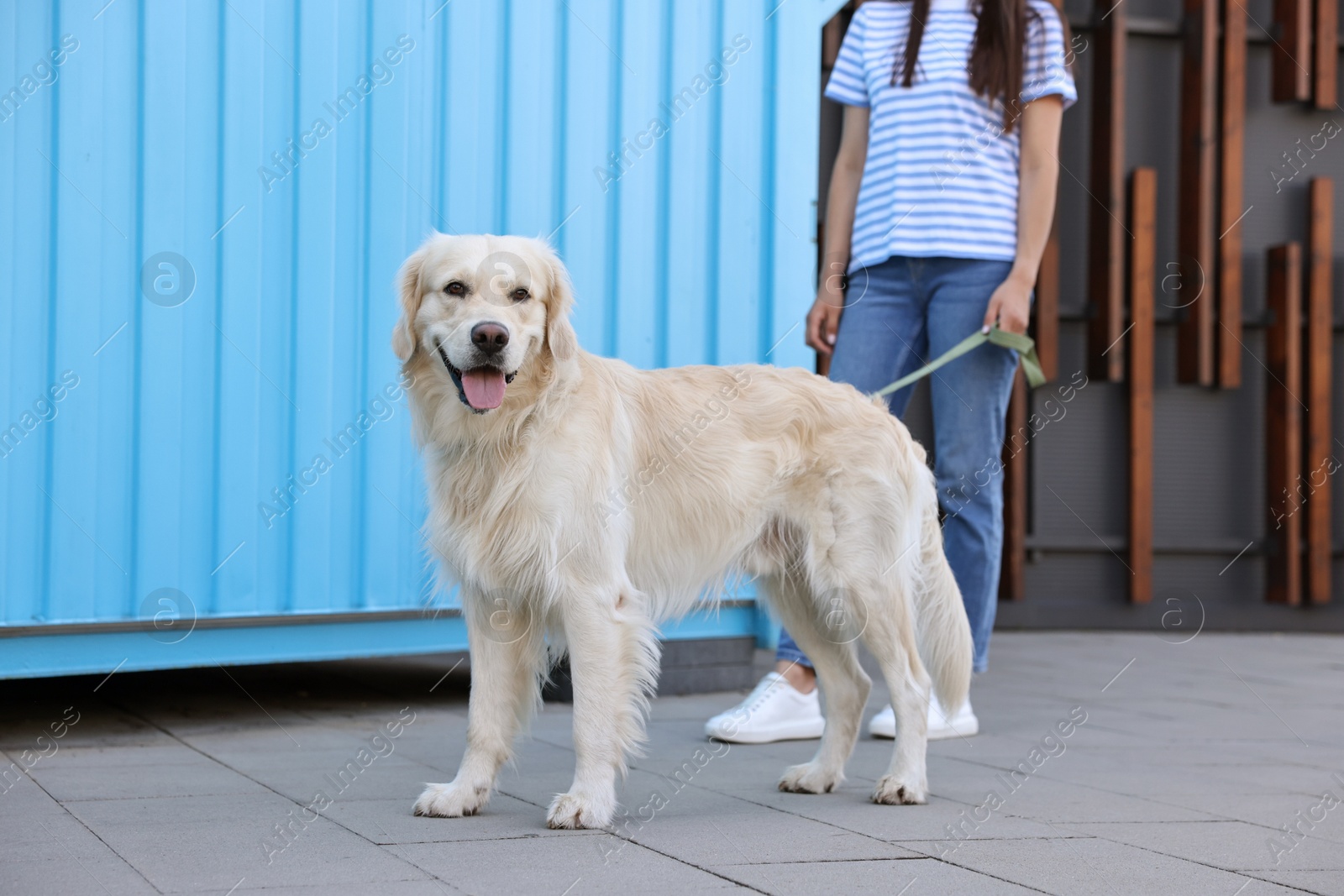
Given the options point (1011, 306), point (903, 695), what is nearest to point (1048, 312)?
point (1011, 306)

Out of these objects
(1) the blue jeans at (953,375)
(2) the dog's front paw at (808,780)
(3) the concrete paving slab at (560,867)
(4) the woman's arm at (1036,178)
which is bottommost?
(2) the dog's front paw at (808,780)

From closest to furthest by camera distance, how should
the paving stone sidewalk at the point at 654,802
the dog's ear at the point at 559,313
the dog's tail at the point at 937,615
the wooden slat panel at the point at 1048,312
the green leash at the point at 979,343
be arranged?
the paving stone sidewalk at the point at 654,802, the dog's ear at the point at 559,313, the dog's tail at the point at 937,615, the green leash at the point at 979,343, the wooden slat panel at the point at 1048,312

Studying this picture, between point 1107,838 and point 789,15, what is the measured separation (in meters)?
3.51

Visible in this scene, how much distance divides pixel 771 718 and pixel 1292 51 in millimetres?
5795

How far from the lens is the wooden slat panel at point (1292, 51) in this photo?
24.5 ft

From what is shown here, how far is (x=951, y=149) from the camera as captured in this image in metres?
4.18

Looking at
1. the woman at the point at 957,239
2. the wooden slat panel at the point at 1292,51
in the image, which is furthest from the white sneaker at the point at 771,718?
the wooden slat panel at the point at 1292,51

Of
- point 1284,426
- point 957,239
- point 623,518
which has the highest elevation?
point 957,239

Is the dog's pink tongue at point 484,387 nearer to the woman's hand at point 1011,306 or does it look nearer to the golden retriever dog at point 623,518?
the golden retriever dog at point 623,518

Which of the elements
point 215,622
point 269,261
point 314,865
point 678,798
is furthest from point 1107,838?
point 269,261

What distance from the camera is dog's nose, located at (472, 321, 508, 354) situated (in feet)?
9.43

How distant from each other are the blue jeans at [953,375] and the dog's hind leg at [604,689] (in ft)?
3.93

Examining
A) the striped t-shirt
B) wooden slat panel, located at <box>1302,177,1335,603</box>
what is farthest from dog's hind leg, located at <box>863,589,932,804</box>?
wooden slat panel, located at <box>1302,177,1335,603</box>

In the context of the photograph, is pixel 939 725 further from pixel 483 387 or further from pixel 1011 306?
pixel 483 387
